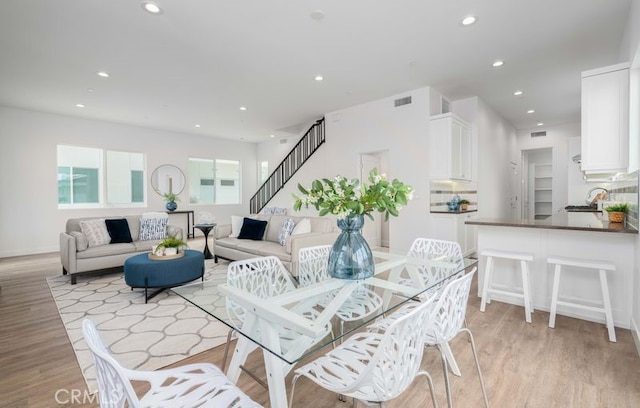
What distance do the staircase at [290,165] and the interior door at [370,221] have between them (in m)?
1.23

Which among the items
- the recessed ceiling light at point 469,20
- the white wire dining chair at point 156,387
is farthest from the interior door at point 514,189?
the white wire dining chair at point 156,387

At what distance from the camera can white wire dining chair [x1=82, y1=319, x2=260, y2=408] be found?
0.85m

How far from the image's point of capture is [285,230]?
473 cm

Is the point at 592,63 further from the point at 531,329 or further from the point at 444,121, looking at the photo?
the point at 531,329

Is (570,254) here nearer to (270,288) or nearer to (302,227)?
(270,288)

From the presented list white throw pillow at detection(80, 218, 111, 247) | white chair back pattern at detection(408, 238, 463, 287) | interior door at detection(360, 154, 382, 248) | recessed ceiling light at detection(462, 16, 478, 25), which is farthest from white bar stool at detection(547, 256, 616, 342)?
white throw pillow at detection(80, 218, 111, 247)

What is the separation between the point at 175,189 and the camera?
834 centimetres

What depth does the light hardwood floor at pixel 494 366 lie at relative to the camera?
1.82 m

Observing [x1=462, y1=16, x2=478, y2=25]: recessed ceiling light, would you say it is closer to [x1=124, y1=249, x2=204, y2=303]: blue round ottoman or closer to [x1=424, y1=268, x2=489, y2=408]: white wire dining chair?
[x1=424, y1=268, x2=489, y2=408]: white wire dining chair

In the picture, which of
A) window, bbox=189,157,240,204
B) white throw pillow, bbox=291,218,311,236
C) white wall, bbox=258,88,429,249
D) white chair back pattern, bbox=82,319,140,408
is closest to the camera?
white chair back pattern, bbox=82,319,140,408

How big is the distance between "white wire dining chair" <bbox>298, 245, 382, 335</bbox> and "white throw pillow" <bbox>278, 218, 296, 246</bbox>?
2108 millimetres

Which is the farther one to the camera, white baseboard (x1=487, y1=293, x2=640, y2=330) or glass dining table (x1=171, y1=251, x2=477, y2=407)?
→ white baseboard (x1=487, y1=293, x2=640, y2=330)

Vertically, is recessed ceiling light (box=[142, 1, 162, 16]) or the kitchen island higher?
recessed ceiling light (box=[142, 1, 162, 16])

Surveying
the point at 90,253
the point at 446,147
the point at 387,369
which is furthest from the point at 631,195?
the point at 90,253
